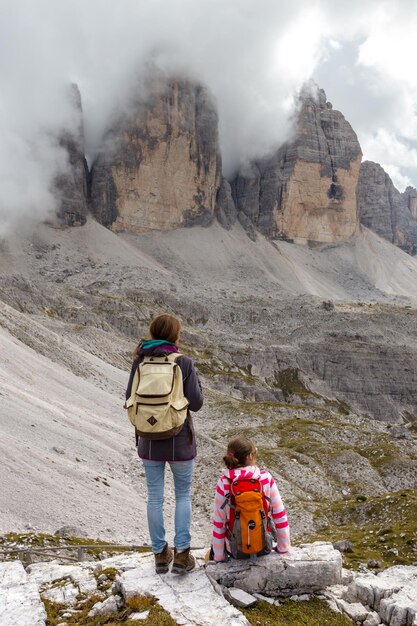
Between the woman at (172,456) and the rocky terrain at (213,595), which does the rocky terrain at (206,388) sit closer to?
the rocky terrain at (213,595)

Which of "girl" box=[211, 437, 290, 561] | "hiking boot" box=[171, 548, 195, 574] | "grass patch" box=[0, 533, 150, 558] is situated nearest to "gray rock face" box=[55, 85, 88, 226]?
"grass patch" box=[0, 533, 150, 558]

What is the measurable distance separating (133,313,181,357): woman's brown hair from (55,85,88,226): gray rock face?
16928 cm

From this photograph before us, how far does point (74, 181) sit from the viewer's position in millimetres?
175750

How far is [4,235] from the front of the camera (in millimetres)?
150750

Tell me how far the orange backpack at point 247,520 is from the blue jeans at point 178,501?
60 centimetres

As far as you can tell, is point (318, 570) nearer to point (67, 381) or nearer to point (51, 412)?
point (51, 412)

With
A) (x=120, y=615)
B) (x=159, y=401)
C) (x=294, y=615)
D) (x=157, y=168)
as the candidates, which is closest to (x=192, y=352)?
(x=159, y=401)

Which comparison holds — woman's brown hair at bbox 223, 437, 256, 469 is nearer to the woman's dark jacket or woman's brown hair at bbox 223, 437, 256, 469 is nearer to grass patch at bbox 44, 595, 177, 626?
the woman's dark jacket

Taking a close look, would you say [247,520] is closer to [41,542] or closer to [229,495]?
[229,495]

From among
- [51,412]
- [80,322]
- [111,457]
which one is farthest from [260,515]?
[80,322]

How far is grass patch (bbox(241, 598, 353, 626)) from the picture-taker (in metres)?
6.40

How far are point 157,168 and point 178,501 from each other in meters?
187

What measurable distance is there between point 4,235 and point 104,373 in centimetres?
11643

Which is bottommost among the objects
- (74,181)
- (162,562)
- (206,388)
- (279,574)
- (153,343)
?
(206,388)
